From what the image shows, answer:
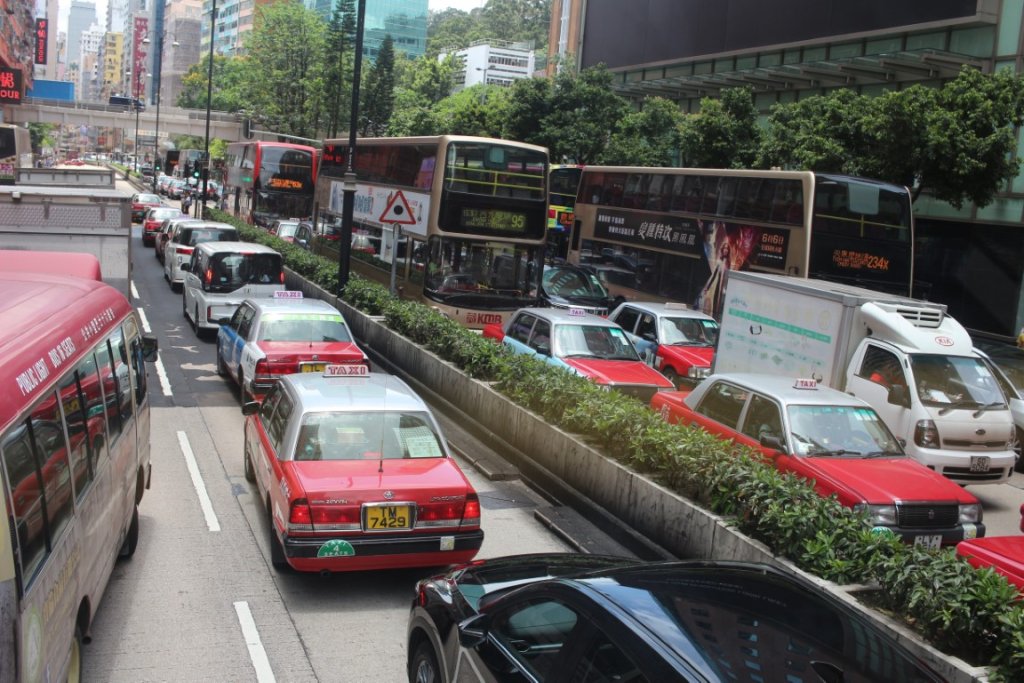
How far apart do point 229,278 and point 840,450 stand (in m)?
13.1

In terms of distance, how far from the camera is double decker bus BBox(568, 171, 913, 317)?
19.3 meters

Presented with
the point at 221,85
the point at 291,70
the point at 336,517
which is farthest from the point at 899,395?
the point at 221,85

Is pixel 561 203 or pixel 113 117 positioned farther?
pixel 113 117

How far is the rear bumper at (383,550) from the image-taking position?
7449mm

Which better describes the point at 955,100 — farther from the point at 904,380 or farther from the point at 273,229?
the point at 273,229

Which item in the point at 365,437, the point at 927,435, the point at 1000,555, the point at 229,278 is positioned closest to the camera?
the point at 1000,555

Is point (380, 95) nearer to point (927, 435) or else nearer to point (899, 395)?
point (899, 395)

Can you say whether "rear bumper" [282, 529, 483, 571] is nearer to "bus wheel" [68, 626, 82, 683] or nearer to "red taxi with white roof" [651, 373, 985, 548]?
"bus wheel" [68, 626, 82, 683]

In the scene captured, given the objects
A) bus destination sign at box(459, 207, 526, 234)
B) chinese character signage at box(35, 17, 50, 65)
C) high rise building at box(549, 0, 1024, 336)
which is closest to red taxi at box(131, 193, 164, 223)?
high rise building at box(549, 0, 1024, 336)

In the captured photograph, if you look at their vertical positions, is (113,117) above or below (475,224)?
above

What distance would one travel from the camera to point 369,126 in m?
75.2

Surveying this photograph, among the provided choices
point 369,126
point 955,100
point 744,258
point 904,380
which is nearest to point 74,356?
point 904,380

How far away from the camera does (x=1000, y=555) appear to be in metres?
6.95

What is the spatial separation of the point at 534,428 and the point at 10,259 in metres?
6.05
